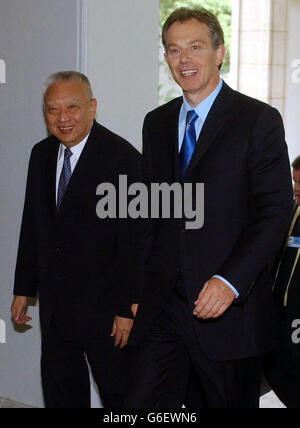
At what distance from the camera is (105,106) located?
374cm

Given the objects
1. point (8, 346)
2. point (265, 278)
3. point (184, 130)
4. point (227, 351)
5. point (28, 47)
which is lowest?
point (8, 346)

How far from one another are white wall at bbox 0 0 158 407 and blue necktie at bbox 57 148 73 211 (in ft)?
1.55

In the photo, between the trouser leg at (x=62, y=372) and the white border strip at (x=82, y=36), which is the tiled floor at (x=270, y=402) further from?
the white border strip at (x=82, y=36)

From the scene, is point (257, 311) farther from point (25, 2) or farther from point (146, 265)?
point (25, 2)

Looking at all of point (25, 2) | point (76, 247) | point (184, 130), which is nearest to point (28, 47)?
point (25, 2)

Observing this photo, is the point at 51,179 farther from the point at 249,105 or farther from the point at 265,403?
the point at 265,403

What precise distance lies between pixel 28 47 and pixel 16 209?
785 millimetres

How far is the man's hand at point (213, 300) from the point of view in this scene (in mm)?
2471

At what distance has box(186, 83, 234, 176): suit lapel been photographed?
2674mm

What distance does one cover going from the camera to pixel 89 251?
10.6 ft

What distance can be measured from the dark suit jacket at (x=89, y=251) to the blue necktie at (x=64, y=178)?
0.11 ft

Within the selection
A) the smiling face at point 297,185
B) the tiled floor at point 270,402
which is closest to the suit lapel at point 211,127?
the smiling face at point 297,185

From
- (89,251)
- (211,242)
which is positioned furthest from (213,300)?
(89,251)

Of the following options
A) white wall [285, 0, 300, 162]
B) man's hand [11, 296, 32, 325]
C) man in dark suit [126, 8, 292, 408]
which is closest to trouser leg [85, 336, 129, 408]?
man's hand [11, 296, 32, 325]
